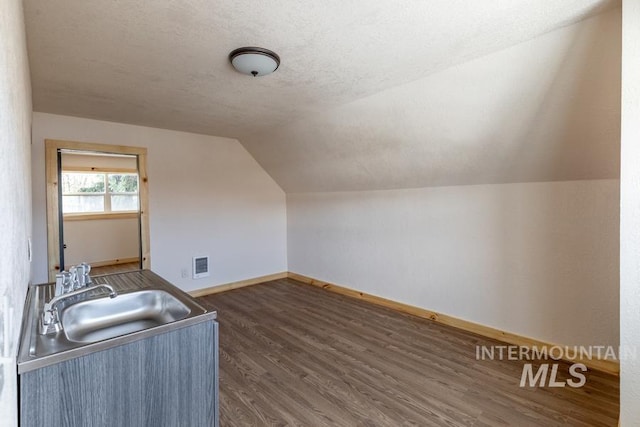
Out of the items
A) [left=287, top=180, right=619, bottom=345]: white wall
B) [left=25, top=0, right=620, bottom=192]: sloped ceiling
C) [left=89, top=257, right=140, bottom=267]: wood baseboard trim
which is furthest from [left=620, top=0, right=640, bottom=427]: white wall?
[left=89, top=257, right=140, bottom=267]: wood baseboard trim

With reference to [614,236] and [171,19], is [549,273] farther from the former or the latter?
[171,19]

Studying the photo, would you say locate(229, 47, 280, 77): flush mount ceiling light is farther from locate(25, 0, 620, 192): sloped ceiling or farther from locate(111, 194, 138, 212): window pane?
locate(111, 194, 138, 212): window pane

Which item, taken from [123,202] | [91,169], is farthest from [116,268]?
[91,169]

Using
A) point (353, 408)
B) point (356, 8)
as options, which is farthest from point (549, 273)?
point (356, 8)

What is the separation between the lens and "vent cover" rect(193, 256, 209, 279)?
13.8ft

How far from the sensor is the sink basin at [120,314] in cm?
147

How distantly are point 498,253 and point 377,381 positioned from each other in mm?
1644

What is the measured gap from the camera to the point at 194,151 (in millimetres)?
4172

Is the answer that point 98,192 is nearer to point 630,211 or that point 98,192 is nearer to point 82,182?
point 82,182

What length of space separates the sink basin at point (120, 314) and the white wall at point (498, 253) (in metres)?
2.70

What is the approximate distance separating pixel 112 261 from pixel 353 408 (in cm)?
625

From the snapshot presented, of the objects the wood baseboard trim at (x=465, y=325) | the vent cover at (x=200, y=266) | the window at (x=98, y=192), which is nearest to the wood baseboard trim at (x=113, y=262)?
the window at (x=98, y=192)

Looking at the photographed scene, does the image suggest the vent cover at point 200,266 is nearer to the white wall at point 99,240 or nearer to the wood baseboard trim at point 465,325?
the wood baseboard trim at point 465,325

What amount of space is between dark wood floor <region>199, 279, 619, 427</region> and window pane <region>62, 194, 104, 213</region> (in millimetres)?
4737
